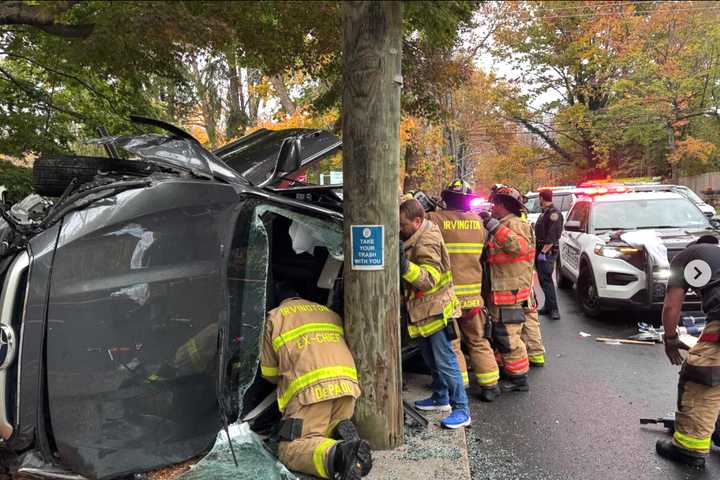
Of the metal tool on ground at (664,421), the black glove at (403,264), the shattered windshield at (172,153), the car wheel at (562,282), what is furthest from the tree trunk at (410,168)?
the shattered windshield at (172,153)

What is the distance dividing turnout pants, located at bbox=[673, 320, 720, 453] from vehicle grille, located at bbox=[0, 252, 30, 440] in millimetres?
3609

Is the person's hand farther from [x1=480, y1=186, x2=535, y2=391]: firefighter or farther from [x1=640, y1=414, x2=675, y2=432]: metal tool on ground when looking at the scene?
[x1=480, y1=186, x2=535, y2=391]: firefighter

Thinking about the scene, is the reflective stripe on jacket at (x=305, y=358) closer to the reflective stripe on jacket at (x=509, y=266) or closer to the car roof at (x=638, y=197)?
the reflective stripe on jacket at (x=509, y=266)

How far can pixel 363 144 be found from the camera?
119 inches

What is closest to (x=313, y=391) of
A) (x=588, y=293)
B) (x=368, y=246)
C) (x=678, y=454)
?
(x=368, y=246)

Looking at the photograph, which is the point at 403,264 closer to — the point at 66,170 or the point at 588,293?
the point at 66,170

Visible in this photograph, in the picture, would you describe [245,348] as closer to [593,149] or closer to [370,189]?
[370,189]

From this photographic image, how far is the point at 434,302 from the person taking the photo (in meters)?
3.68

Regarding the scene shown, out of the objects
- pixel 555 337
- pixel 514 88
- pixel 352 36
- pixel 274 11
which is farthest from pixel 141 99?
pixel 514 88

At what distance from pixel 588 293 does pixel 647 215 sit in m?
1.50

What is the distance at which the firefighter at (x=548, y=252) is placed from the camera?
278 inches

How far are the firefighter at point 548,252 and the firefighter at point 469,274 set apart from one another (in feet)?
9.82

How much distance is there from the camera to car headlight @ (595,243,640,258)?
637 centimetres

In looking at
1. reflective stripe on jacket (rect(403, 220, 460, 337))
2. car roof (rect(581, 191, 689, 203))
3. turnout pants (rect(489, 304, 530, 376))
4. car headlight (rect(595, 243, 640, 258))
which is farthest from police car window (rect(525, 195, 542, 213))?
reflective stripe on jacket (rect(403, 220, 460, 337))
